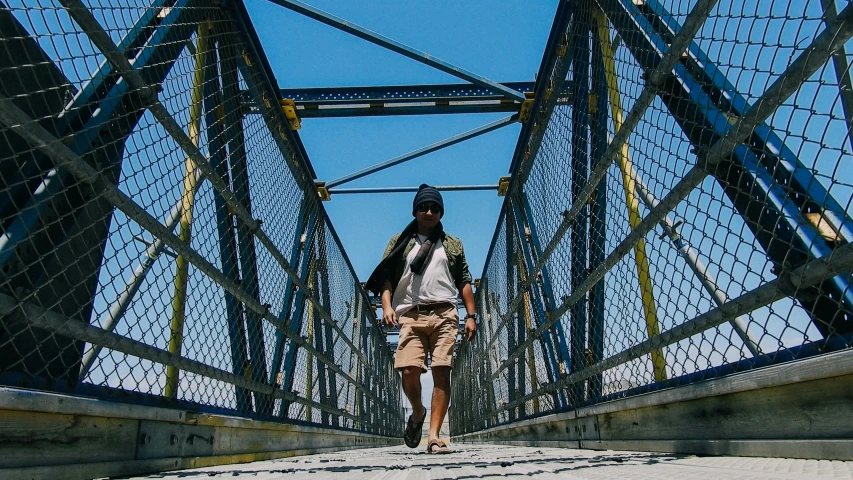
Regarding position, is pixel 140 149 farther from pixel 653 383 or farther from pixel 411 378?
pixel 653 383

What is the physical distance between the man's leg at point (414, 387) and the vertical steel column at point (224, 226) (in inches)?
40.1

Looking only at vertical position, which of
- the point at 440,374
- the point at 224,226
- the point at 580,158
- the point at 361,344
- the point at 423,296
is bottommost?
the point at 440,374

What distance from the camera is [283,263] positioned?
3928 mm

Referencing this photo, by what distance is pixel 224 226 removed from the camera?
3.14 m

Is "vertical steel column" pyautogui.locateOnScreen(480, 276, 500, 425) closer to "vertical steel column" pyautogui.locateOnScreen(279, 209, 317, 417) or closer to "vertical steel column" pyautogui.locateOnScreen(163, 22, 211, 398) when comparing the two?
"vertical steel column" pyautogui.locateOnScreen(279, 209, 317, 417)

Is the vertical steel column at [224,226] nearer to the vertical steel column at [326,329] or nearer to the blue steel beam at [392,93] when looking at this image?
the vertical steel column at [326,329]

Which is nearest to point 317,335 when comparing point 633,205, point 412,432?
point 412,432

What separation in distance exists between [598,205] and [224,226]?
2242mm

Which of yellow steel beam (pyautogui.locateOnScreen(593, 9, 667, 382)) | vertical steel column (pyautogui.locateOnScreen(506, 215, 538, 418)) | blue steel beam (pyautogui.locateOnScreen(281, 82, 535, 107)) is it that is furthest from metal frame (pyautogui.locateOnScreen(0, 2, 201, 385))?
vertical steel column (pyautogui.locateOnScreen(506, 215, 538, 418))

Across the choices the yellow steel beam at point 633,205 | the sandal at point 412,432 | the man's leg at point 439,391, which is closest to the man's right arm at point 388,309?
the man's leg at point 439,391

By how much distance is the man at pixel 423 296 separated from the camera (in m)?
3.54

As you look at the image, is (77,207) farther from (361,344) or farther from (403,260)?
(361,344)

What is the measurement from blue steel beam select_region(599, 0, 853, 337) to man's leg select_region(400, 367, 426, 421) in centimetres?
226

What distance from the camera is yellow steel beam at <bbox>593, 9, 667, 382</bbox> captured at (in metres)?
2.59
